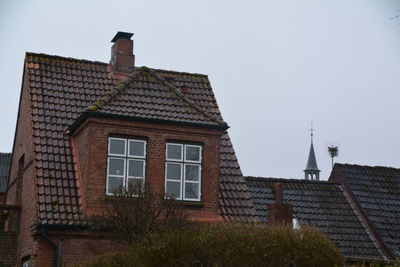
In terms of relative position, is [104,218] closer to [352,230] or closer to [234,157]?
[234,157]

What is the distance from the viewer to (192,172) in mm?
19656

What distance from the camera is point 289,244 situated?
12.1 metres

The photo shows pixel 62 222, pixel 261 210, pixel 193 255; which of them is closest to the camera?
pixel 193 255

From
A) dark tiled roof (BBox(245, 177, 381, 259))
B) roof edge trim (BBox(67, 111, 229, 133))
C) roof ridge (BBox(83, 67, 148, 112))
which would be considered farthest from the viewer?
dark tiled roof (BBox(245, 177, 381, 259))

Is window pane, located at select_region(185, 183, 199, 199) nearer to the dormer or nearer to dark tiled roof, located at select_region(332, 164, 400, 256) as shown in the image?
the dormer

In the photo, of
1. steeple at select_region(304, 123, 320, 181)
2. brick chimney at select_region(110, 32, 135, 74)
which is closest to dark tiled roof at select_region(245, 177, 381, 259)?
brick chimney at select_region(110, 32, 135, 74)

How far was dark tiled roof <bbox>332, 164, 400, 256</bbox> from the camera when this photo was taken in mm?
28091

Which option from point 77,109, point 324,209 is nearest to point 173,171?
point 77,109

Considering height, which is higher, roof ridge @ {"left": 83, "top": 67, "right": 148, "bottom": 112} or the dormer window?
roof ridge @ {"left": 83, "top": 67, "right": 148, "bottom": 112}

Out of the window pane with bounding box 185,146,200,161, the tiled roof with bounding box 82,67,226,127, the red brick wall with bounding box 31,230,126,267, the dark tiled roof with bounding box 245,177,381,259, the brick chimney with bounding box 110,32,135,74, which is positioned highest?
the brick chimney with bounding box 110,32,135,74

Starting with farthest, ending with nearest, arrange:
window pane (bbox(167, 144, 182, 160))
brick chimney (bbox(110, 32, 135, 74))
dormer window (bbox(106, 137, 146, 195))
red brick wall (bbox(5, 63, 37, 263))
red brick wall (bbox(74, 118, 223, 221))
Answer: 1. brick chimney (bbox(110, 32, 135, 74))
2. window pane (bbox(167, 144, 182, 160))
3. red brick wall (bbox(5, 63, 37, 263))
4. dormer window (bbox(106, 137, 146, 195))
5. red brick wall (bbox(74, 118, 223, 221))

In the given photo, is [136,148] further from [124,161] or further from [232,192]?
[232,192]

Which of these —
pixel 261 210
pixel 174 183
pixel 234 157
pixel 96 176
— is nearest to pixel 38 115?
pixel 96 176

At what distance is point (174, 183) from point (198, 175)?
75cm
